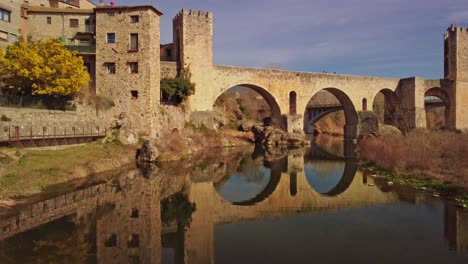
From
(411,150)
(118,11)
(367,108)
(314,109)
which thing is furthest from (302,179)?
(314,109)

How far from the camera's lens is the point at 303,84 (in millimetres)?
48500

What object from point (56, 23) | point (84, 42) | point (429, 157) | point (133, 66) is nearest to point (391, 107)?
point (429, 157)

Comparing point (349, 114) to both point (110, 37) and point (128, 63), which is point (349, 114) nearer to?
point (128, 63)

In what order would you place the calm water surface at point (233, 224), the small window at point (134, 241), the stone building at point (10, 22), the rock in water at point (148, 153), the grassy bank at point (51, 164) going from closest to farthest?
the calm water surface at point (233, 224)
the small window at point (134, 241)
the grassy bank at point (51, 164)
the rock in water at point (148, 153)
the stone building at point (10, 22)

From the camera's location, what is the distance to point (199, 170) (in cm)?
2572

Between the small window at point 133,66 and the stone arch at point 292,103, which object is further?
the stone arch at point 292,103

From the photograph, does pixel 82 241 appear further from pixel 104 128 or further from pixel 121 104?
pixel 121 104

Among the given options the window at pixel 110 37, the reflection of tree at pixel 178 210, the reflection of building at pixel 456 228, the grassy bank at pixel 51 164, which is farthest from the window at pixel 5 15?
the reflection of building at pixel 456 228

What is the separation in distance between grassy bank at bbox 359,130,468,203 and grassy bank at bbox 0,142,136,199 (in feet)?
58.9

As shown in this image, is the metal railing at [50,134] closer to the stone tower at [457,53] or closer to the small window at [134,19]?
the small window at [134,19]

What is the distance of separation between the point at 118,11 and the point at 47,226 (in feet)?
74.2

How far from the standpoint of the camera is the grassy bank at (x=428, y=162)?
17.7 m

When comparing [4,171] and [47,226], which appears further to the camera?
[4,171]

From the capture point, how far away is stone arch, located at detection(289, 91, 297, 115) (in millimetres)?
47938
